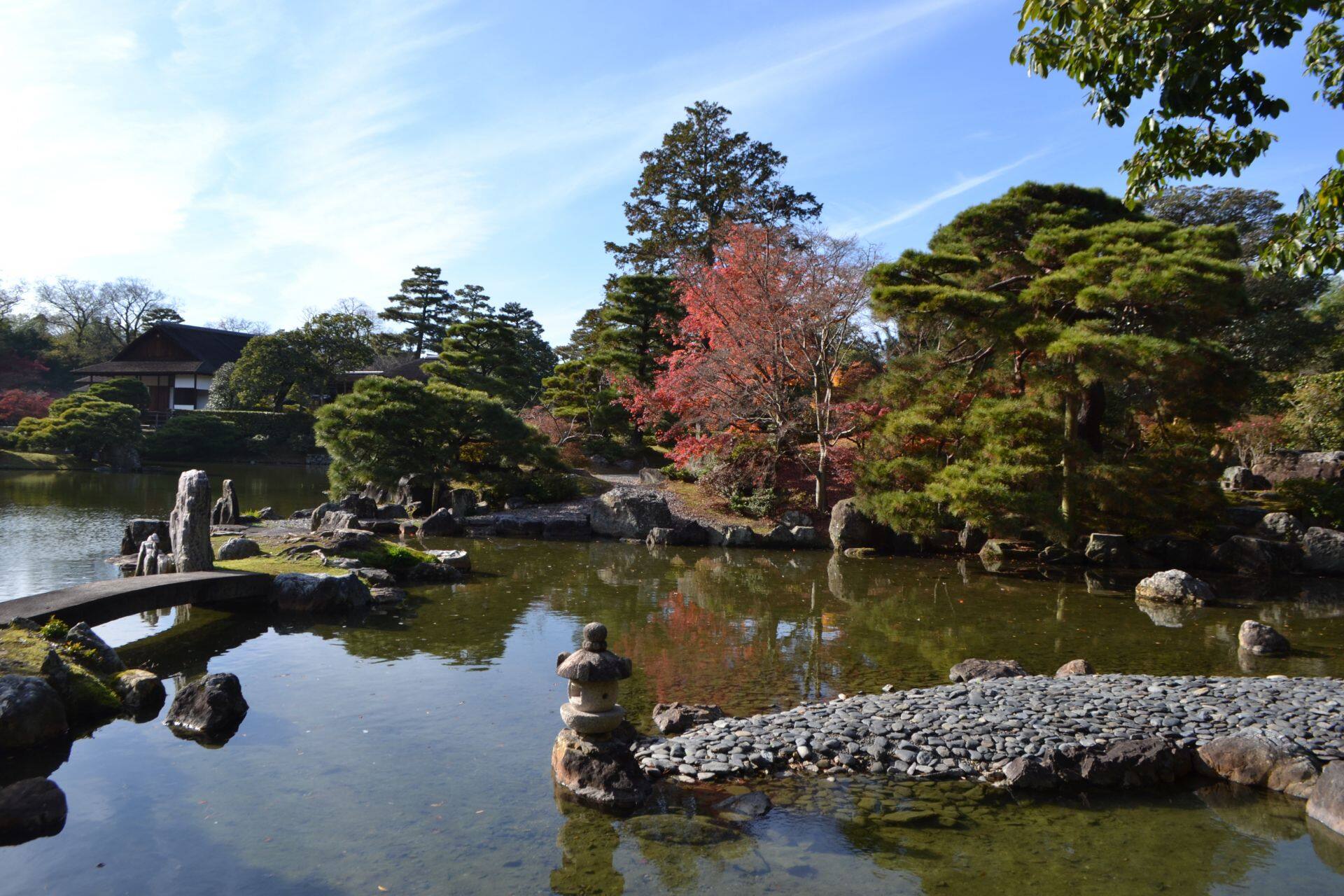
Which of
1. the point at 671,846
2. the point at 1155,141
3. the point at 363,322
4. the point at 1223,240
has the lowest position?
the point at 671,846

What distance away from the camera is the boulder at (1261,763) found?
17.3 feet

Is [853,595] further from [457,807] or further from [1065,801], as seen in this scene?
[457,807]

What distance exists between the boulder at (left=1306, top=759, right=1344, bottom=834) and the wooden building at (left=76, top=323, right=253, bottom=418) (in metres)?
41.6

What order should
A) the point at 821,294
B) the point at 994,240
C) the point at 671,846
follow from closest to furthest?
1. the point at 671,846
2. the point at 994,240
3. the point at 821,294

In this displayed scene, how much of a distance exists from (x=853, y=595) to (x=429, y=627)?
6.09m

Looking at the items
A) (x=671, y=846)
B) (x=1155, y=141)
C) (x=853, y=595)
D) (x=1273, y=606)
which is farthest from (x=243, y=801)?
(x=1273, y=606)

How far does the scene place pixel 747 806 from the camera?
16.3ft

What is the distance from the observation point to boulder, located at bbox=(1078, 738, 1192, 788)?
533 cm

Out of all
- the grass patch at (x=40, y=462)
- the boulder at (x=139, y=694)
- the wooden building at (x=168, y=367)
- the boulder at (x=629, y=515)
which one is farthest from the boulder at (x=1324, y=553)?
the wooden building at (x=168, y=367)

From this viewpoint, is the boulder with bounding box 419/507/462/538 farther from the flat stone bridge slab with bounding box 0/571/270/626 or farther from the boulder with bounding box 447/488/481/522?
the flat stone bridge slab with bounding box 0/571/270/626

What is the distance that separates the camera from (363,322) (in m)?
36.2

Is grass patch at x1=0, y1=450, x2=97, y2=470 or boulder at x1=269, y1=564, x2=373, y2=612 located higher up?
grass patch at x1=0, y1=450, x2=97, y2=470

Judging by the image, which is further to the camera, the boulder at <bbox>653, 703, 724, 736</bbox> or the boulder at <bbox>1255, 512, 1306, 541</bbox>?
the boulder at <bbox>1255, 512, 1306, 541</bbox>

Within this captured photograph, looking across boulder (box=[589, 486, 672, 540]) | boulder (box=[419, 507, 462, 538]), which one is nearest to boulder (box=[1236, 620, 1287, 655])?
boulder (box=[589, 486, 672, 540])
